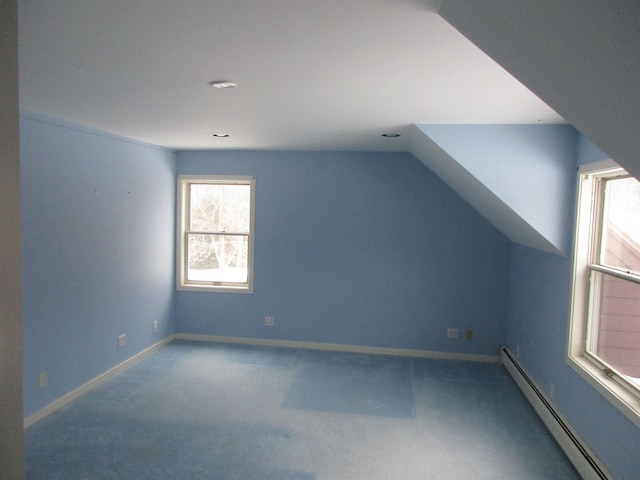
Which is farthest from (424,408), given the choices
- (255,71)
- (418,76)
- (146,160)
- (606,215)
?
(146,160)

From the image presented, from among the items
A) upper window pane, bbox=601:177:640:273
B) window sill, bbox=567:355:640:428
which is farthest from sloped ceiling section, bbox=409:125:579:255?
window sill, bbox=567:355:640:428

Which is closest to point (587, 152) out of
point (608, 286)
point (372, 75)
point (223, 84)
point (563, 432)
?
point (608, 286)

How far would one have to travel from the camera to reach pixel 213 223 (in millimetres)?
5457

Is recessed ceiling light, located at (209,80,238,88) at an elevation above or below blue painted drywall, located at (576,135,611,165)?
above

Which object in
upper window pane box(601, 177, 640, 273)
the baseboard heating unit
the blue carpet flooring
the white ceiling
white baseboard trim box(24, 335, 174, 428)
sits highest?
the white ceiling

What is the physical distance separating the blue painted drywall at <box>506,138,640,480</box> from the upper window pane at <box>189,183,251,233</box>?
122 inches

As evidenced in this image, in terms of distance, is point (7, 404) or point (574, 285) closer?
point (7, 404)

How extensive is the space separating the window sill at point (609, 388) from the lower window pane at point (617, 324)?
88mm

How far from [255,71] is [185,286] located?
151 inches

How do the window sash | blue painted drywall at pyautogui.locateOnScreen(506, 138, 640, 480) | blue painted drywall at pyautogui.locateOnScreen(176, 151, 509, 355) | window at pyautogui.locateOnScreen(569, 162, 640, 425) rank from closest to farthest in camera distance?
1. blue painted drywall at pyautogui.locateOnScreen(506, 138, 640, 480)
2. window at pyautogui.locateOnScreen(569, 162, 640, 425)
3. the window sash
4. blue painted drywall at pyautogui.locateOnScreen(176, 151, 509, 355)

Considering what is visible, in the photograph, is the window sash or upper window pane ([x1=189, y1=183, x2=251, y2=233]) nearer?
the window sash

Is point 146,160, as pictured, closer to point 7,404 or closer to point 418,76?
point 418,76

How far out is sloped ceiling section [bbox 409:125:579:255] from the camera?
3205 millimetres

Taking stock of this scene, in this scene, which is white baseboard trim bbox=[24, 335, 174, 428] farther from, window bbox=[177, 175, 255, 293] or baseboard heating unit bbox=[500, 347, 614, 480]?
baseboard heating unit bbox=[500, 347, 614, 480]
